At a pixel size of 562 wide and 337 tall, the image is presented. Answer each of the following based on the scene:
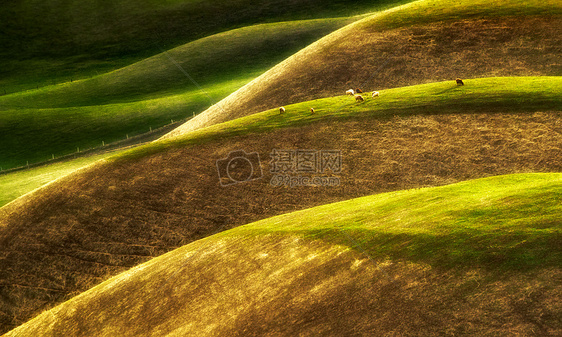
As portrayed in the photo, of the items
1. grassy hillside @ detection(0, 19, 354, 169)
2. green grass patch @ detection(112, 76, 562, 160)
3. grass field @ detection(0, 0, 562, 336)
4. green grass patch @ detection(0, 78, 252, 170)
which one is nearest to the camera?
grass field @ detection(0, 0, 562, 336)

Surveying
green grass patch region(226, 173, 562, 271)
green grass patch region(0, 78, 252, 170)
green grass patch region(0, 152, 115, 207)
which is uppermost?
green grass patch region(0, 78, 252, 170)

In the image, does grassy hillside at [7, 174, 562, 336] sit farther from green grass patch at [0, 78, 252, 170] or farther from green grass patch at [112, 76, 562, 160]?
green grass patch at [0, 78, 252, 170]

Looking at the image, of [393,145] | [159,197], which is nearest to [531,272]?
[393,145]

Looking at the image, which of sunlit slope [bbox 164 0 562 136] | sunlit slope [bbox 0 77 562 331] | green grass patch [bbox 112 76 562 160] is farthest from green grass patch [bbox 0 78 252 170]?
sunlit slope [bbox 0 77 562 331]

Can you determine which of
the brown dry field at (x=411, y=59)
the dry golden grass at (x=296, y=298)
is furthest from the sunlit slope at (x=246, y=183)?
the brown dry field at (x=411, y=59)

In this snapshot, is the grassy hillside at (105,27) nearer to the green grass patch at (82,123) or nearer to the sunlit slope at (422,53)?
the green grass patch at (82,123)

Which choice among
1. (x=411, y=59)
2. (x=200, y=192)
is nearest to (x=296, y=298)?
(x=200, y=192)
